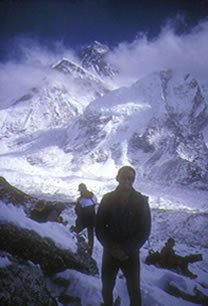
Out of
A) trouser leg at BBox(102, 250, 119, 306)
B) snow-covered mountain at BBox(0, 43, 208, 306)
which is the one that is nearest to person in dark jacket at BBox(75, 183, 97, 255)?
snow-covered mountain at BBox(0, 43, 208, 306)

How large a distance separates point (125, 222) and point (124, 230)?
0.45 feet

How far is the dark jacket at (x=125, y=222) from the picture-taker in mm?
3352

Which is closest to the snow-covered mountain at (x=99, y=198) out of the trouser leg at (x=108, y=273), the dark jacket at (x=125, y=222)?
the trouser leg at (x=108, y=273)

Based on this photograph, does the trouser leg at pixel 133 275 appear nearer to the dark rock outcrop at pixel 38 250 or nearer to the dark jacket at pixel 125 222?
the dark jacket at pixel 125 222

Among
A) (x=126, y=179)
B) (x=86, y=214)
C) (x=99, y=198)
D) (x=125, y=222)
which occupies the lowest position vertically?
(x=99, y=198)

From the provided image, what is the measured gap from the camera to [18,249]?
3699 mm

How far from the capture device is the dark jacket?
3352mm

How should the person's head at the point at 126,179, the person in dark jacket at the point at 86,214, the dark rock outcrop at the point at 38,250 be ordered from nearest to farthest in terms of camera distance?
the person's head at the point at 126,179 < the dark rock outcrop at the point at 38,250 < the person in dark jacket at the point at 86,214

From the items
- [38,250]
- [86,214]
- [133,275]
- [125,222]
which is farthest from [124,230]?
[86,214]

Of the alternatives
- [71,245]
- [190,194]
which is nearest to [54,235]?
[71,245]

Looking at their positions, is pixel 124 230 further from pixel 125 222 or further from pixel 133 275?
pixel 133 275

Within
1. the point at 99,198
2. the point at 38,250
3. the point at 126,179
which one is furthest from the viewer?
the point at 99,198

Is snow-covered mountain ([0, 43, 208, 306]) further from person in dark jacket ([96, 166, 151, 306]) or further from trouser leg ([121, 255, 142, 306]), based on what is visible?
person in dark jacket ([96, 166, 151, 306])

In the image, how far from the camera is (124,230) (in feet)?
11.0
